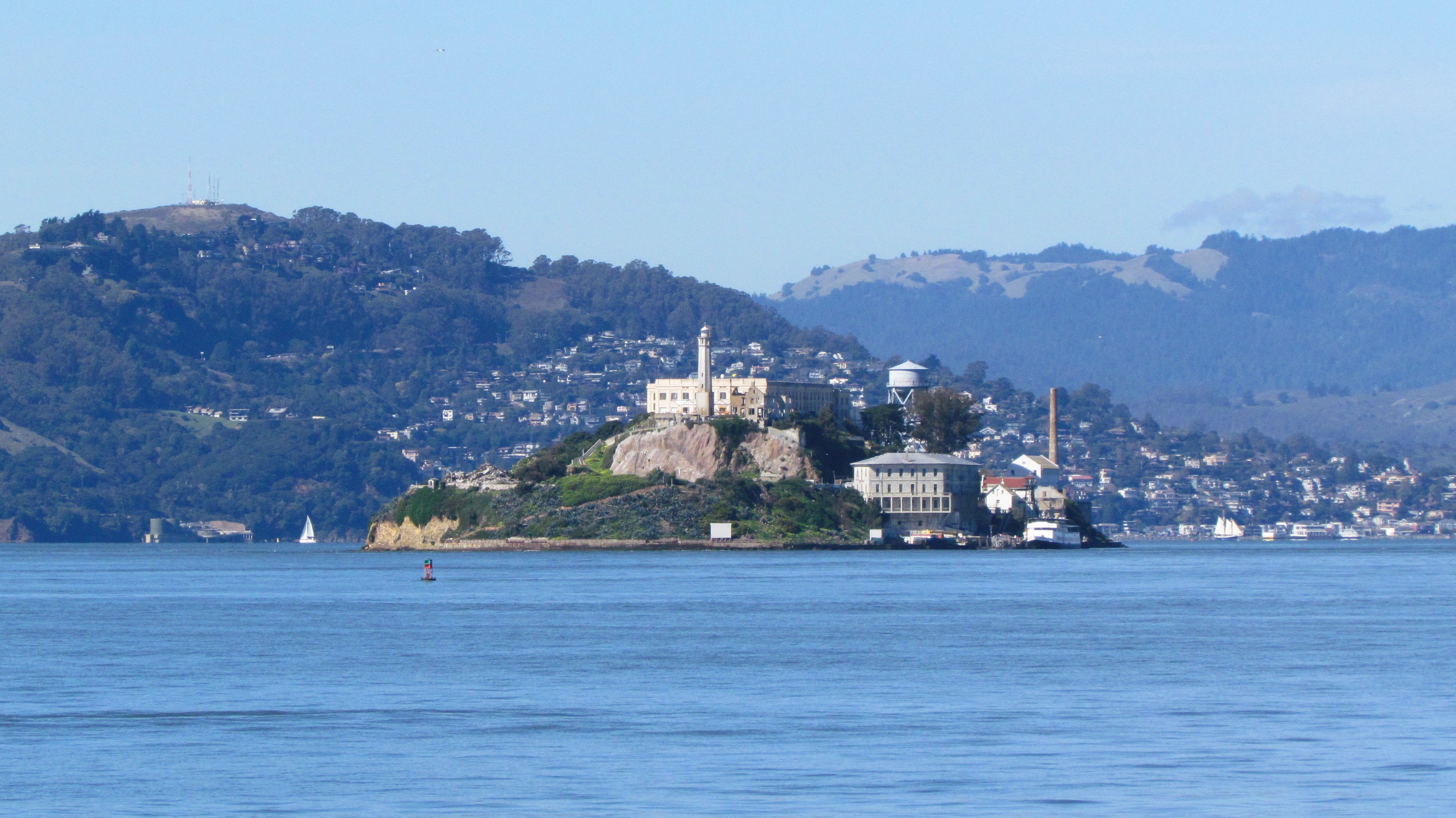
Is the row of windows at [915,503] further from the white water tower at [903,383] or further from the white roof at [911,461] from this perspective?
the white water tower at [903,383]

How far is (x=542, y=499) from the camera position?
152500 millimetres

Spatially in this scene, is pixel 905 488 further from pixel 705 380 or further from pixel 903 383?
pixel 903 383

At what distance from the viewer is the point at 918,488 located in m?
152

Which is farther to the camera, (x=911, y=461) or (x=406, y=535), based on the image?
(x=406, y=535)

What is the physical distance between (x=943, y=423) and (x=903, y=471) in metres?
17.7

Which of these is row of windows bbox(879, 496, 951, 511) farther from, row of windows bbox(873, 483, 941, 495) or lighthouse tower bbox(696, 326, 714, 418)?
lighthouse tower bbox(696, 326, 714, 418)

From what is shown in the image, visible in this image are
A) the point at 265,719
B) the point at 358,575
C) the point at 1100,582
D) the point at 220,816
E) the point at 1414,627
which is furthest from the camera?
the point at 358,575

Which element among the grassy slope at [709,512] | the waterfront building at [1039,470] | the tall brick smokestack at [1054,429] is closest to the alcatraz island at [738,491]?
the grassy slope at [709,512]

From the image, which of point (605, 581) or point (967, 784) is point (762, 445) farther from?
point (967, 784)

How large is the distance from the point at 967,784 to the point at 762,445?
121m

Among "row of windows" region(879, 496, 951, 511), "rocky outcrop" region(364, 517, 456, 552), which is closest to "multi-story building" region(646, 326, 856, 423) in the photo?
"row of windows" region(879, 496, 951, 511)

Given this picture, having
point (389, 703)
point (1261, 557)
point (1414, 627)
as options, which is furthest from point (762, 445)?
point (389, 703)

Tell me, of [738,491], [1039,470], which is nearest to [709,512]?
[738,491]

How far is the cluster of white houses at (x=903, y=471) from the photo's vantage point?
151000mm
